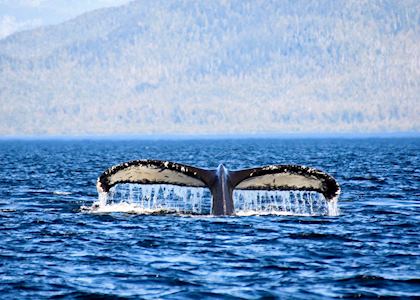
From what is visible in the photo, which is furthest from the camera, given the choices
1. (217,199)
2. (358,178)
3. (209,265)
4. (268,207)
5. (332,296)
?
(358,178)

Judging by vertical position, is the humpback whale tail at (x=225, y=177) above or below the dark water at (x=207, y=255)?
above

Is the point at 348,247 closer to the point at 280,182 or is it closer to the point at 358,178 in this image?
the point at 280,182

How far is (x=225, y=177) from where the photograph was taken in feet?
49.9

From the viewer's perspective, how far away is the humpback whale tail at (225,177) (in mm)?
14555

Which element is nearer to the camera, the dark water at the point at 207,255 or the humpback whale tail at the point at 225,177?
the dark water at the point at 207,255

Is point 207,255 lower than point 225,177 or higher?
lower

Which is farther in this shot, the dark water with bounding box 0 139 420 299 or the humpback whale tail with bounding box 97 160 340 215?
the humpback whale tail with bounding box 97 160 340 215

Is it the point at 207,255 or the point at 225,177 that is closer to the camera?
the point at 207,255

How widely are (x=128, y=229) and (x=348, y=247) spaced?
3823 millimetres

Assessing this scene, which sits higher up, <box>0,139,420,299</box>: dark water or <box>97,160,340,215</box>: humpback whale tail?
<box>97,160,340,215</box>: humpback whale tail

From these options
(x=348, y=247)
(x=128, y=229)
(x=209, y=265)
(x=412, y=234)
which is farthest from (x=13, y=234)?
(x=412, y=234)

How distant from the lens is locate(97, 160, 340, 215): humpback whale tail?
573 inches

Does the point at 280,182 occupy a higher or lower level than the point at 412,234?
higher

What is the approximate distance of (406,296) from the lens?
453 inches
